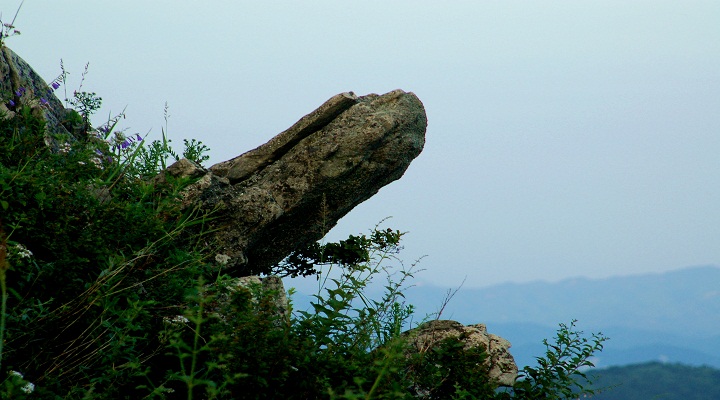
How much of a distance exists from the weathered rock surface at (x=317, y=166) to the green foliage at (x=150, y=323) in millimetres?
1555

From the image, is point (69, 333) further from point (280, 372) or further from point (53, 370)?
point (280, 372)

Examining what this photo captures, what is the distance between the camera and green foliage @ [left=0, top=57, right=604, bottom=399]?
5379 millimetres

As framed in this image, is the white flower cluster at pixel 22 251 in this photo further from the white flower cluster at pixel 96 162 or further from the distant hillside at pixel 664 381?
the distant hillside at pixel 664 381

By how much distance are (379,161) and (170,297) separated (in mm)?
3931

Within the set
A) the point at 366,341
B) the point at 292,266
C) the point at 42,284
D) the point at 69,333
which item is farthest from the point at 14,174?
the point at 292,266

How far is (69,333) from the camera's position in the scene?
6.05 metres

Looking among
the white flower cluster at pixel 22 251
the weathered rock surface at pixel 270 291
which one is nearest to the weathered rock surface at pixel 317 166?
the weathered rock surface at pixel 270 291

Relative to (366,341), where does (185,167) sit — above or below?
above

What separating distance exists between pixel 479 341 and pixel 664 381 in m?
33.1

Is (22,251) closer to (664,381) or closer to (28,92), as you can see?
(28,92)

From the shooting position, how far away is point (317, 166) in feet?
30.7

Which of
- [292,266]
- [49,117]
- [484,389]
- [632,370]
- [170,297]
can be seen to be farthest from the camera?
[632,370]

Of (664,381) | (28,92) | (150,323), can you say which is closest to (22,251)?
(150,323)

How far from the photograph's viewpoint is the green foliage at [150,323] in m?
5.38
